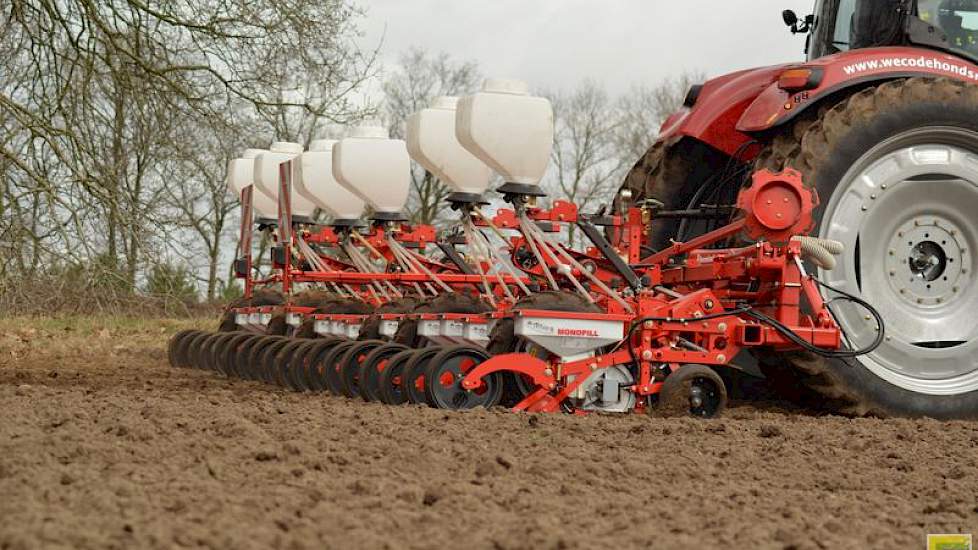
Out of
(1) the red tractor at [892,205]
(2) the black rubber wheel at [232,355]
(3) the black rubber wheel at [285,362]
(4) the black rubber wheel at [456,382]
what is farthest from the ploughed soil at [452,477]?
(2) the black rubber wheel at [232,355]

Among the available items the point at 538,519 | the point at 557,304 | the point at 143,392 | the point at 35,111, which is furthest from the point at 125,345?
the point at 538,519

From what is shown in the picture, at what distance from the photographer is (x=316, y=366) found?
7.70 meters

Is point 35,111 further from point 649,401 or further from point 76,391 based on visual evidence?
point 649,401

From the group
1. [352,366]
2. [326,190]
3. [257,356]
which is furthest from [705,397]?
[326,190]

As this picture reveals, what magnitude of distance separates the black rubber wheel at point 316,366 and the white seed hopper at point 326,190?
2665 mm

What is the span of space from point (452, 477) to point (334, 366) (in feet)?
11.7

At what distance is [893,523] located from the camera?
362cm

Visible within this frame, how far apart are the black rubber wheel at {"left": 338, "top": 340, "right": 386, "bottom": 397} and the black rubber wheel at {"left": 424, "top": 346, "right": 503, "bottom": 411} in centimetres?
105

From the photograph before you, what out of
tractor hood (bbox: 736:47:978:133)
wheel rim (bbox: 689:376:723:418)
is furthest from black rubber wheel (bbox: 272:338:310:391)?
tractor hood (bbox: 736:47:978:133)

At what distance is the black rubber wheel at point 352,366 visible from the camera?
716cm

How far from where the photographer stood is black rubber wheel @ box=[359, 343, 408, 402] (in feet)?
22.0

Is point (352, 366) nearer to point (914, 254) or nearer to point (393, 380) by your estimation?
point (393, 380)

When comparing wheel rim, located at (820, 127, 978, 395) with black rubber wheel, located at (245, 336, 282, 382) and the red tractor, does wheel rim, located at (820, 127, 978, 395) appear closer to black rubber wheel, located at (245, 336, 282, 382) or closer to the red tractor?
the red tractor

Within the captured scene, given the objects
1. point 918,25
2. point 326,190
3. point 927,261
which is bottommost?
point 927,261
